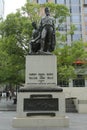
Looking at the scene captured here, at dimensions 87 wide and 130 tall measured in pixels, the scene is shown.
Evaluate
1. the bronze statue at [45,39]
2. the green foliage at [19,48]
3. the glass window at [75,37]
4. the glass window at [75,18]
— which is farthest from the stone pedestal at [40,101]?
the glass window at [75,18]

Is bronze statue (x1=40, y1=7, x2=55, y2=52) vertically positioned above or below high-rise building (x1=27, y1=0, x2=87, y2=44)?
below

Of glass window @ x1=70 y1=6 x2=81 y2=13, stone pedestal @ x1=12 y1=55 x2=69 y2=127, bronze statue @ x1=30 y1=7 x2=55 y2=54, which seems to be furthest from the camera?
glass window @ x1=70 y1=6 x2=81 y2=13

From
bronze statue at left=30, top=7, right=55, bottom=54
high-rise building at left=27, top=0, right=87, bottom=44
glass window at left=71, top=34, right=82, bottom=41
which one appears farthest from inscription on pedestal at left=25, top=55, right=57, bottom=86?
high-rise building at left=27, top=0, right=87, bottom=44

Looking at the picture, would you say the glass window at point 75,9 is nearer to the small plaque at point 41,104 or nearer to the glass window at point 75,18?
the glass window at point 75,18

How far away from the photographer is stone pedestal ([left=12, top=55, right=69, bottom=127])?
11.8 meters

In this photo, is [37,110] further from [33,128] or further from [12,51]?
[12,51]

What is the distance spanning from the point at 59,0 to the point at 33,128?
62211mm

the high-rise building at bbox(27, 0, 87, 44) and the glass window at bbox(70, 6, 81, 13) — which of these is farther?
the glass window at bbox(70, 6, 81, 13)

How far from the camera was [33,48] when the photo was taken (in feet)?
43.4

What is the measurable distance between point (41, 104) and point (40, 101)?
0.45 ft

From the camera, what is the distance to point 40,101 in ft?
39.4

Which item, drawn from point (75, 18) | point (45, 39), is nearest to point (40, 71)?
point (45, 39)

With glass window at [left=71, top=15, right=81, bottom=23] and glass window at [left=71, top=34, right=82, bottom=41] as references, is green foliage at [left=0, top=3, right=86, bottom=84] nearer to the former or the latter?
glass window at [left=71, top=34, right=82, bottom=41]

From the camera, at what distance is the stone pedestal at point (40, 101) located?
1178cm
